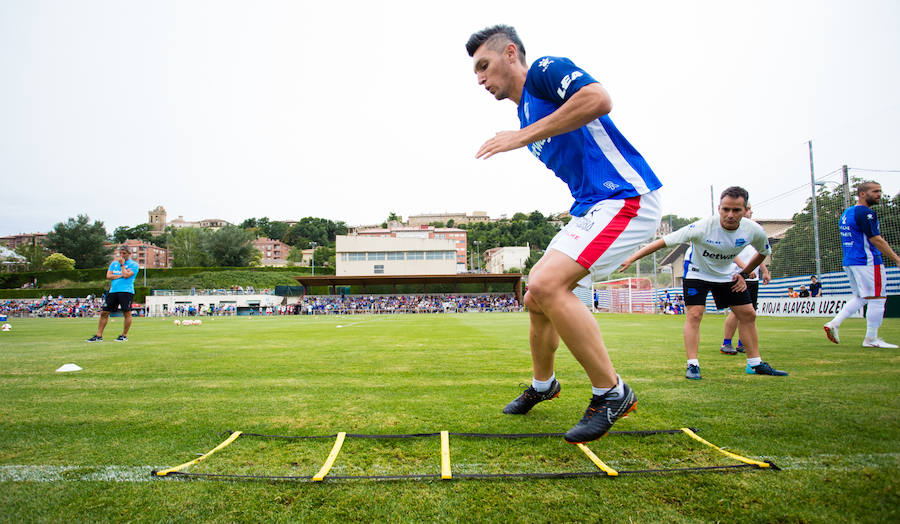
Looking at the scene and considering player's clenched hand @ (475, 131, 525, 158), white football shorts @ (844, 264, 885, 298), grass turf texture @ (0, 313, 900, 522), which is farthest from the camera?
white football shorts @ (844, 264, 885, 298)

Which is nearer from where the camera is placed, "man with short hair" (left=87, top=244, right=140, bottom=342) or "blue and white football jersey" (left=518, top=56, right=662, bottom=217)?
"blue and white football jersey" (left=518, top=56, right=662, bottom=217)

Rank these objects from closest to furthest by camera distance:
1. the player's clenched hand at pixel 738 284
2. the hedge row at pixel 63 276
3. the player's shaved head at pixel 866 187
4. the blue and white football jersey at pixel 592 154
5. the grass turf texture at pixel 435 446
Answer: the grass turf texture at pixel 435 446 < the blue and white football jersey at pixel 592 154 < the player's clenched hand at pixel 738 284 < the player's shaved head at pixel 866 187 < the hedge row at pixel 63 276

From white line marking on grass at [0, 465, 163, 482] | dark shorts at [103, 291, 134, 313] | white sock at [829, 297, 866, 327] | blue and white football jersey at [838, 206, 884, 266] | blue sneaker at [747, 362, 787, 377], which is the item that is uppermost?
blue and white football jersey at [838, 206, 884, 266]

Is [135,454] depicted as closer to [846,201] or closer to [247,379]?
[247,379]

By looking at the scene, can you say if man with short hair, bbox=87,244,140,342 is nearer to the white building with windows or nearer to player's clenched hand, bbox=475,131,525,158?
player's clenched hand, bbox=475,131,525,158

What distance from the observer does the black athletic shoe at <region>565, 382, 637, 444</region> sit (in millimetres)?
2283

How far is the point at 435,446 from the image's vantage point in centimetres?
233

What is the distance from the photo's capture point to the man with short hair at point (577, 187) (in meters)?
2.35

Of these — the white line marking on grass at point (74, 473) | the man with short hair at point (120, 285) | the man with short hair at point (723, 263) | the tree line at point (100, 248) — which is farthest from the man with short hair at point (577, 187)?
the tree line at point (100, 248)

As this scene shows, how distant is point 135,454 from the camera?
229cm

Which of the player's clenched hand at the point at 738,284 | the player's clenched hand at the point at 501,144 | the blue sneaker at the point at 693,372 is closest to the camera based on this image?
the player's clenched hand at the point at 501,144

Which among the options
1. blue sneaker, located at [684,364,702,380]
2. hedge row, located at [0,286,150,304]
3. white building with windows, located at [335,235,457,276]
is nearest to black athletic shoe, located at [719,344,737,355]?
blue sneaker, located at [684,364,702,380]

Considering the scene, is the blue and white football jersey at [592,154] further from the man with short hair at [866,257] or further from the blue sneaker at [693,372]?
the man with short hair at [866,257]

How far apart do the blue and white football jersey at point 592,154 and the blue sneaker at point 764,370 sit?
3.01 metres
